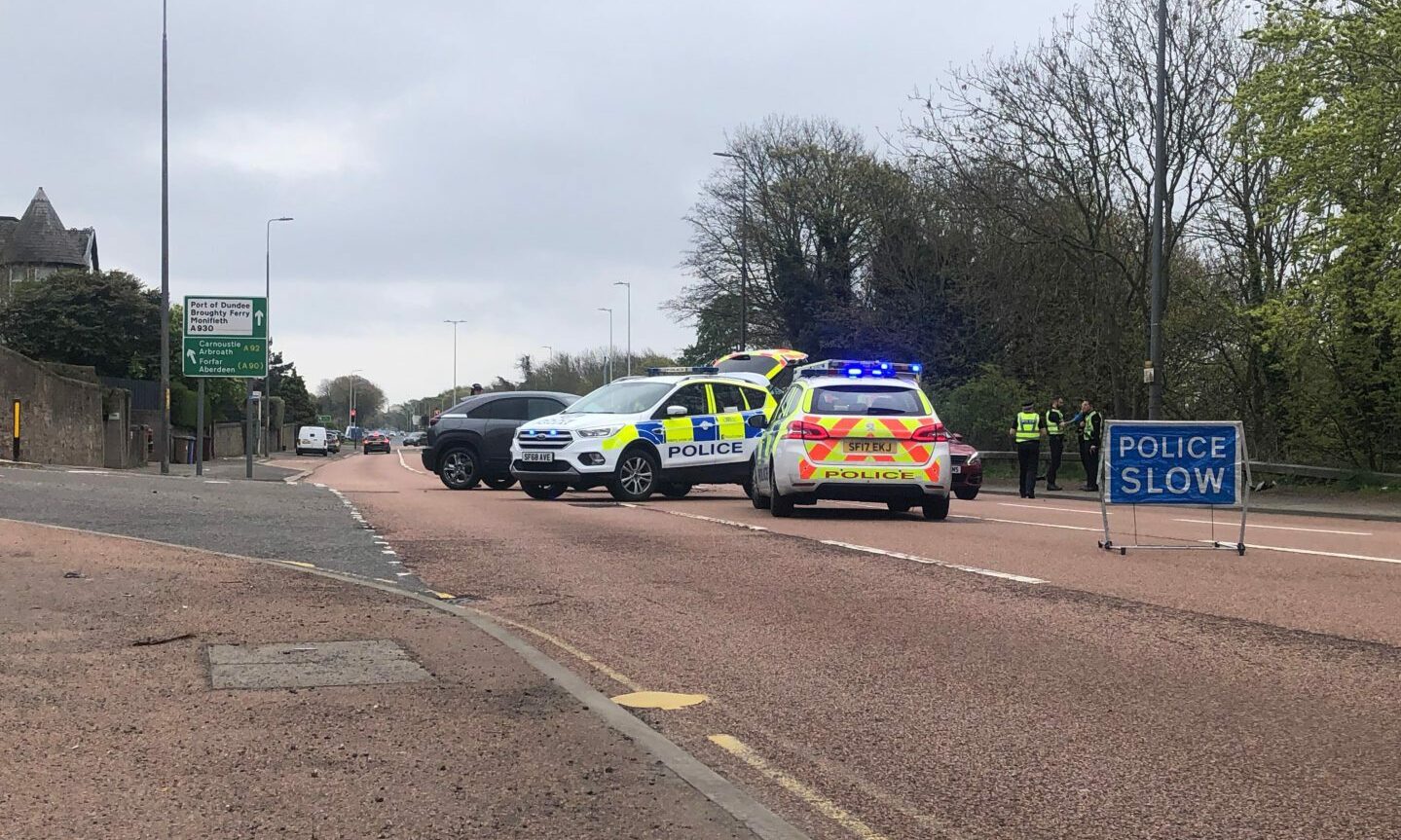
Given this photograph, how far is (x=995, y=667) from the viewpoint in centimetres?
669

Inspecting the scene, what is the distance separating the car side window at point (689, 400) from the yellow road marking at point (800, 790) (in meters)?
15.0

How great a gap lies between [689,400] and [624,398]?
3.18ft

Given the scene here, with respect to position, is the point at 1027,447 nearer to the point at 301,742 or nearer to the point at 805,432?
the point at 805,432

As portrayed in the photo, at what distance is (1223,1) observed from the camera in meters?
30.3

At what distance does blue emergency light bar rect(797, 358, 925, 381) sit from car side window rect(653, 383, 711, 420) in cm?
295

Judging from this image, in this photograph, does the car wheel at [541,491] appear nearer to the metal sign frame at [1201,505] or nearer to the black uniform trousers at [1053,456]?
the metal sign frame at [1201,505]

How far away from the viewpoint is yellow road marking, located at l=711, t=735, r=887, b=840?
4.10 metres

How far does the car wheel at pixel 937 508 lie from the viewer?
15769 mm

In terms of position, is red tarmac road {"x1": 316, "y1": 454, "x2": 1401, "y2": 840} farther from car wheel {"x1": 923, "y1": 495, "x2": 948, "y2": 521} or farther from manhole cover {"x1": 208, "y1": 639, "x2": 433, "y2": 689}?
car wheel {"x1": 923, "y1": 495, "x2": 948, "y2": 521}

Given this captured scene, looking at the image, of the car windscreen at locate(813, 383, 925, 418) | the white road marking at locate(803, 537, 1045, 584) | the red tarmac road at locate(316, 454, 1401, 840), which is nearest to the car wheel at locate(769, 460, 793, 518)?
the car windscreen at locate(813, 383, 925, 418)

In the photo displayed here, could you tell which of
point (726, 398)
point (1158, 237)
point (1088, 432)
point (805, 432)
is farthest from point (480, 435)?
point (1158, 237)

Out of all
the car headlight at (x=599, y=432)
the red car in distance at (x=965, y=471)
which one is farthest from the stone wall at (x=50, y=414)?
the red car in distance at (x=965, y=471)

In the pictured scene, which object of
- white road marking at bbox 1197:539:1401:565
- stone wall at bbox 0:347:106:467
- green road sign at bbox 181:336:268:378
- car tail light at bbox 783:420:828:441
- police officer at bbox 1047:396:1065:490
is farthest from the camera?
stone wall at bbox 0:347:106:467

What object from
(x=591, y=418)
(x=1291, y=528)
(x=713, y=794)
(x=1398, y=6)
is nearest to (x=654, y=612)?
(x=713, y=794)
